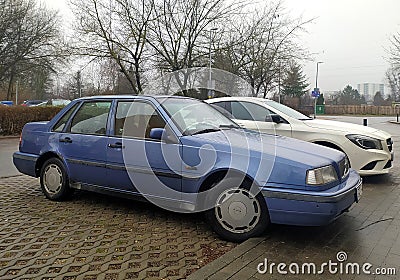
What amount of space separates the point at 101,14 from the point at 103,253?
61.5 feet

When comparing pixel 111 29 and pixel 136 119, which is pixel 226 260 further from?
pixel 111 29

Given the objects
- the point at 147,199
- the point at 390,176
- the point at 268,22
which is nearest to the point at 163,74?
the point at 268,22

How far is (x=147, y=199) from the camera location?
4.39 metres

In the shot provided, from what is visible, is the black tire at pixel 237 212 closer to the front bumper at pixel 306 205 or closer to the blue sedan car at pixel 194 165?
the blue sedan car at pixel 194 165

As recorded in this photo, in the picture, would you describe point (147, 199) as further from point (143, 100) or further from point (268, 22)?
point (268, 22)

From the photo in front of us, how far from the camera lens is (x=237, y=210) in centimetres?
383

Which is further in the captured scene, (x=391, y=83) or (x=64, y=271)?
(x=391, y=83)

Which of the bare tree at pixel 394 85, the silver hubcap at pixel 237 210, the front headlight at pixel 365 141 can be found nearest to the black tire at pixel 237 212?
the silver hubcap at pixel 237 210

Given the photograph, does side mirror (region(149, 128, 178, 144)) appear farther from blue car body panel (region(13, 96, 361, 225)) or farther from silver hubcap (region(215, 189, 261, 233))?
silver hubcap (region(215, 189, 261, 233))

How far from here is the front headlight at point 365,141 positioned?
6.41 m

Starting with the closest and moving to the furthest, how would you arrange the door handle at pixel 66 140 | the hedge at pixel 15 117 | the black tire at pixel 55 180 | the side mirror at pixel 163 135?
the side mirror at pixel 163 135
the door handle at pixel 66 140
the black tire at pixel 55 180
the hedge at pixel 15 117

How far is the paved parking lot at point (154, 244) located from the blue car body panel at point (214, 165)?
0.38 meters

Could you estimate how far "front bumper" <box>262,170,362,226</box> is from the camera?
348cm

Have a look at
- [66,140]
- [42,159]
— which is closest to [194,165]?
[66,140]
